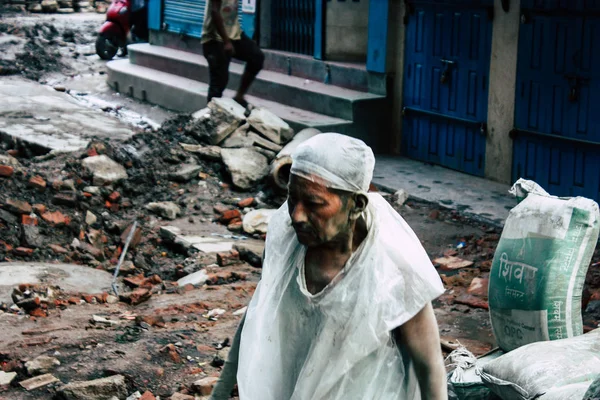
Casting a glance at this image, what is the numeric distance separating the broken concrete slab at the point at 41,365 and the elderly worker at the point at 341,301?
2526mm

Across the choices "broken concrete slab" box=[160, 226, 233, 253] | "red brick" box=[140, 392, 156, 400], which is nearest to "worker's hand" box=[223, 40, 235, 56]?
"broken concrete slab" box=[160, 226, 233, 253]

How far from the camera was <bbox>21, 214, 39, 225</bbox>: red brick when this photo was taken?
736 cm

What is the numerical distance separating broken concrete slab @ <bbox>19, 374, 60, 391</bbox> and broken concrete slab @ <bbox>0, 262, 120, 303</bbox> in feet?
5.09

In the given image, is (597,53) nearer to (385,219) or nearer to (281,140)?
(281,140)

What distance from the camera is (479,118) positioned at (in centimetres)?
898

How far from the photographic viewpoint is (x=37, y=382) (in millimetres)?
4617

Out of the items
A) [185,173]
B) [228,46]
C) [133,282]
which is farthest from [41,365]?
[228,46]

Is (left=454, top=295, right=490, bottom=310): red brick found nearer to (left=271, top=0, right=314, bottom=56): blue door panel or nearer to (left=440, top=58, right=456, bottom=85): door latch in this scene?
(left=440, top=58, right=456, bottom=85): door latch

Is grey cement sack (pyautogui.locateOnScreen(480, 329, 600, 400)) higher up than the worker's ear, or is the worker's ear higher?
the worker's ear

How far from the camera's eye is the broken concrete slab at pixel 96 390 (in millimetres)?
4469

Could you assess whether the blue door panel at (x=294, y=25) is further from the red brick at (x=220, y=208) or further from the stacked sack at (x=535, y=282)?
the stacked sack at (x=535, y=282)

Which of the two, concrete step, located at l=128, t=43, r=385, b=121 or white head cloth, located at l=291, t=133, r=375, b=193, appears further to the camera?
concrete step, located at l=128, t=43, r=385, b=121

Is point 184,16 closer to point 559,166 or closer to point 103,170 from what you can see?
point 103,170

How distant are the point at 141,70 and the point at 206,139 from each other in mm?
5017
